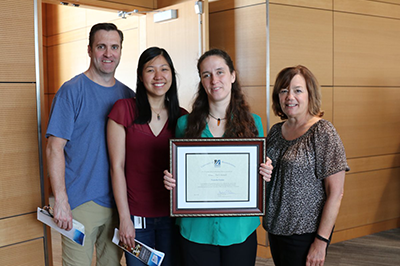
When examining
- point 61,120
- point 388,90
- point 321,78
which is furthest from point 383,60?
point 61,120

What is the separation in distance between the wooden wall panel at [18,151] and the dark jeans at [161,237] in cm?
97

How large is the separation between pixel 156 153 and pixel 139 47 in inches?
133

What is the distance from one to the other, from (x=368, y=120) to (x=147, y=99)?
3215 mm

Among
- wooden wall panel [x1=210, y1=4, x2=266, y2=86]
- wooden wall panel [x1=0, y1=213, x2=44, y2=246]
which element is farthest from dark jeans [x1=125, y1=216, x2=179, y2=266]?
wooden wall panel [x1=210, y1=4, x2=266, y2=86]

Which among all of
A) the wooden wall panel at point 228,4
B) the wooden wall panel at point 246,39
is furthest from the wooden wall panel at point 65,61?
the wooden wall panel at point 246,39

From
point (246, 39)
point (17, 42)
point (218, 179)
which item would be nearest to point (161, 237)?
point (218, 179)

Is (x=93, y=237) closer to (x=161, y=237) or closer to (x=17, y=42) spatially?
(x=161, y=237)

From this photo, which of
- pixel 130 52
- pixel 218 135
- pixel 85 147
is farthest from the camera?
pixel 130 52

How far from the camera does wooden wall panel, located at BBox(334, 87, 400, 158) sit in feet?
14.7

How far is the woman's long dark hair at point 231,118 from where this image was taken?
208 centimetres

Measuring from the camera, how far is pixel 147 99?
2.30 metres

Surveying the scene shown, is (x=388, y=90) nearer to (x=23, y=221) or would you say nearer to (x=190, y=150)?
(x=190, y=150)

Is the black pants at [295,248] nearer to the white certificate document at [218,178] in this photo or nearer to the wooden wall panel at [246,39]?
the white certificate document at [218,178]

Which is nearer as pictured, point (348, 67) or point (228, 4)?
point (228, 4)
